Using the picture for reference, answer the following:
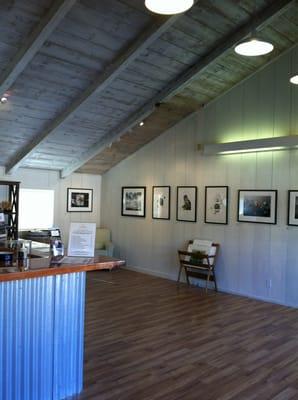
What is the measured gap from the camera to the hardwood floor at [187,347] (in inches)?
129

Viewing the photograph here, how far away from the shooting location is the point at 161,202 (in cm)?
800

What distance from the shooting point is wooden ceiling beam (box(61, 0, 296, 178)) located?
15.9 feet

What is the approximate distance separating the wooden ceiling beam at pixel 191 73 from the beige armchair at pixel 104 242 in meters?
1.89

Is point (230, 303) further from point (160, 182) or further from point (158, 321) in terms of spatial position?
point (160, 182)

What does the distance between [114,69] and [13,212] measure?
380 cm

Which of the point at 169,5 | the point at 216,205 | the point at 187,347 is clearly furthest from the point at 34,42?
the point at 216,205

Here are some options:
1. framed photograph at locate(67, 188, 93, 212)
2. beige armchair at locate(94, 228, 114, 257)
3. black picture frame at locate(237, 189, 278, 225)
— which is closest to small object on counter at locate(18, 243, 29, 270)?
black picture frame at locate(237, 189, 278, 225)

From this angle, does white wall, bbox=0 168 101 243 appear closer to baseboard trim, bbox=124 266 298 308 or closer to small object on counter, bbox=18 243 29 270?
baseboard trim, bbox=124 266 298 308

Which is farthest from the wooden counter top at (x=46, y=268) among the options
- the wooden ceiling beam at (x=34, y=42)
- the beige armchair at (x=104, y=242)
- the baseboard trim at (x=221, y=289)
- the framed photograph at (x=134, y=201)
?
the beige armchair at (x=104, y=242)

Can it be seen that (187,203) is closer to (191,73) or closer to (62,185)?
(191,73)

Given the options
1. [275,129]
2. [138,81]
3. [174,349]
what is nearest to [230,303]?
[174,349]

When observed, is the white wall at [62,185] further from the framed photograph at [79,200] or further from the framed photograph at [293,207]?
the framed photograph at [293,207]

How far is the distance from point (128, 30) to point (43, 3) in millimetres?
1058

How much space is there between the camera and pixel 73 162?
8.23 m
